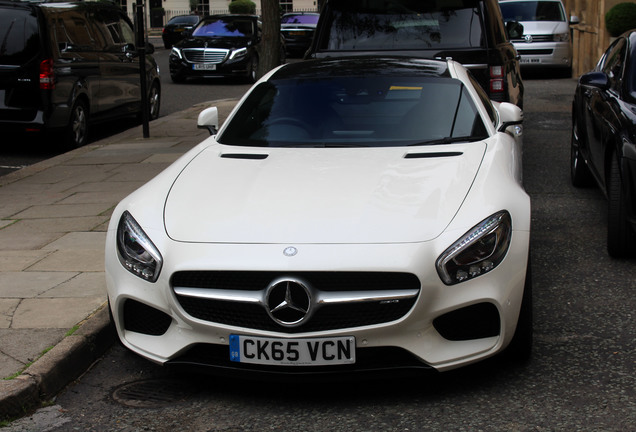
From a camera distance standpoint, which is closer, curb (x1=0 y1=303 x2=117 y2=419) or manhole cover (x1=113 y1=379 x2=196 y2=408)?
curb (x1=0 y1=303 x2=117 y2=419)

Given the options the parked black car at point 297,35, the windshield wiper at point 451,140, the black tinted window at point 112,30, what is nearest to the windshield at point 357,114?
the windshield wiper at point 451,140

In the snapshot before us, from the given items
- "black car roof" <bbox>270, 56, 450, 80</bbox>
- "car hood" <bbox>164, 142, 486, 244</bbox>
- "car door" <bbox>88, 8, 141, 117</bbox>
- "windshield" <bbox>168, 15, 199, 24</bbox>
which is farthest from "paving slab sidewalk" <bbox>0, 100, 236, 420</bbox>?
"windshield" <bbox>168, 15, 199, 24</bbox>

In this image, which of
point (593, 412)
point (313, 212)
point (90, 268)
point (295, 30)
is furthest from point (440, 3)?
point (295, 30)

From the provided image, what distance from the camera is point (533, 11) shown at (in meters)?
21.8

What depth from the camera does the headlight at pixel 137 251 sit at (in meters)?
4.01

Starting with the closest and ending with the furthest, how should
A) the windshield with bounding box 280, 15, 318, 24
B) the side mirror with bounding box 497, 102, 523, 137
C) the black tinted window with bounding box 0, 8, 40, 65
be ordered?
the side mirror with bounding box 497, 102, 523, 137, the black tinted window with bounding box 0, 8, 40, 65, the windshield with bounding box 280, 15, 318, 24

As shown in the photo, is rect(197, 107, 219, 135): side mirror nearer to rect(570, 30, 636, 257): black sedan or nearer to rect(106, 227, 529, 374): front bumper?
rect(106, 227, 529, 374): front bumper

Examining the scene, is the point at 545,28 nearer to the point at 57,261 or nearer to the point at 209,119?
the point at 209,119

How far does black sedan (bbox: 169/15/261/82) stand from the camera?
69.9 ft

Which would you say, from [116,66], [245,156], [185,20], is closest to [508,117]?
[245,156]

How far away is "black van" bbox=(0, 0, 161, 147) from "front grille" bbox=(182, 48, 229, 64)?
7933mm

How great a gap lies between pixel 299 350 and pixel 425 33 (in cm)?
597

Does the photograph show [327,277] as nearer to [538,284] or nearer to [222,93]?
[538,284]

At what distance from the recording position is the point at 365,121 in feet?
18.0
